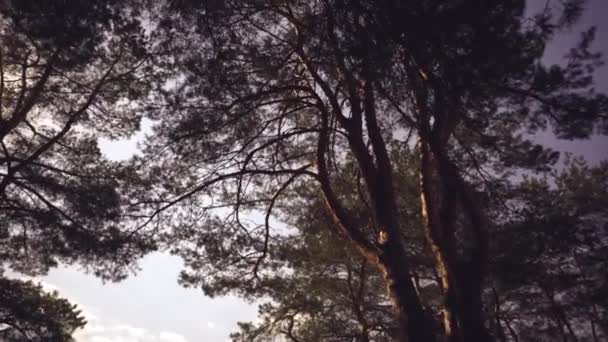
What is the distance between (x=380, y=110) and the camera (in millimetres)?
5664

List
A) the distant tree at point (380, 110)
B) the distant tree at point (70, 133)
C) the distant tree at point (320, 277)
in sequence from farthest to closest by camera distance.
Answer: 1. the distant tree at point (320, 277)
2. the distant tree at point (70, 133)
3. the distant tree at point (380, 110)

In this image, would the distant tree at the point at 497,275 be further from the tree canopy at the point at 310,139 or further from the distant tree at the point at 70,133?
the distant tree at the point at 70,133

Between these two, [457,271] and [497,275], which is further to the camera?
[497,275]

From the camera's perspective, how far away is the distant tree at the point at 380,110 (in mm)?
2873

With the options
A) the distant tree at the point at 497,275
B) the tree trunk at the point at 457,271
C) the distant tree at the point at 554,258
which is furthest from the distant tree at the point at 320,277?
the tree trunk at the point at 457,271

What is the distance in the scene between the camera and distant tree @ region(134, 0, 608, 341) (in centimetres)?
287

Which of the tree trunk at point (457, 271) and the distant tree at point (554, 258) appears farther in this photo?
the distant tree at point (554, 258)

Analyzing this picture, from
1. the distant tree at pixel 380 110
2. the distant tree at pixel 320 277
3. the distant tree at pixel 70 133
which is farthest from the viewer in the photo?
the distant tree at pixel 320 277

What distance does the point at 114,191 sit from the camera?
583 centimetres

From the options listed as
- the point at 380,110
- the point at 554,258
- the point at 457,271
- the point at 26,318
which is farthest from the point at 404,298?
the point at 26,318

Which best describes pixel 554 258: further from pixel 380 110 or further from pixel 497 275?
pixel 380 110

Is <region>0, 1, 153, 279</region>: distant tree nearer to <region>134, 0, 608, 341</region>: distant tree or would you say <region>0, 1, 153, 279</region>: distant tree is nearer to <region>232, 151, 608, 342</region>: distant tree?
<region>134, 0, 608, 341</region>: distant tree

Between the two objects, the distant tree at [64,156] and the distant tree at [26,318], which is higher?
the distant tree at [64,156]

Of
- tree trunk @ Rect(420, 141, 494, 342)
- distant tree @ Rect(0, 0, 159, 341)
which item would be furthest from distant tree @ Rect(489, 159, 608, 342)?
distant tree @ Rect(0, 0, 159, 341)
